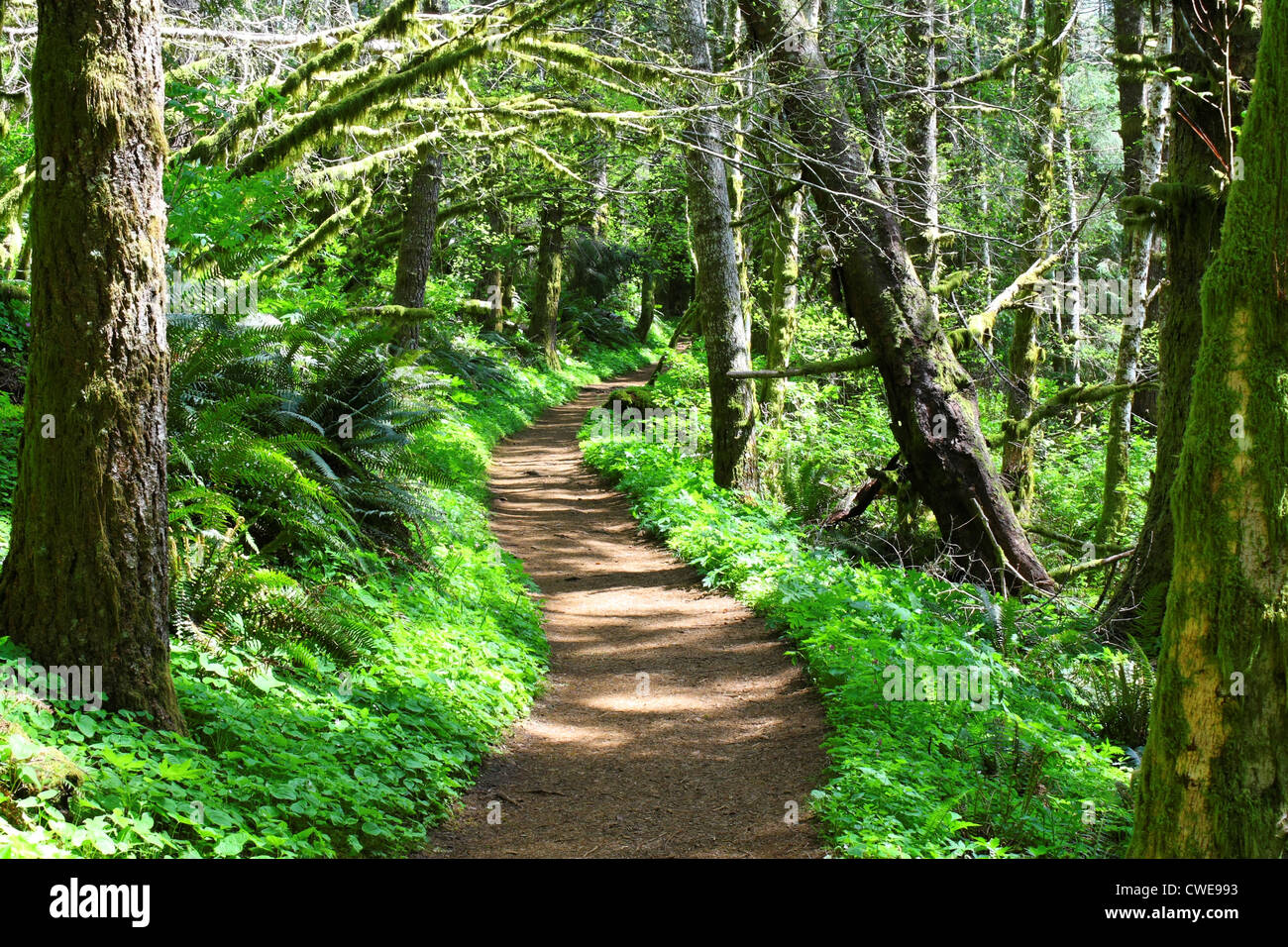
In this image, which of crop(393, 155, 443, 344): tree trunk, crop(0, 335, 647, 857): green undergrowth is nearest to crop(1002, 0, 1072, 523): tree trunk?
crop(0, 335, 647, 857): green undergrowth

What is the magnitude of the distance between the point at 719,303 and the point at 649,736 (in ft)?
23.0

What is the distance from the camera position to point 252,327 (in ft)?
23.3

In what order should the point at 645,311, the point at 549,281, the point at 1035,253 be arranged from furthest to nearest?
the point at 645,311, the point at 549,281, the point at 1035,253

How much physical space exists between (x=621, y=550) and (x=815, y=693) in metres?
4.91

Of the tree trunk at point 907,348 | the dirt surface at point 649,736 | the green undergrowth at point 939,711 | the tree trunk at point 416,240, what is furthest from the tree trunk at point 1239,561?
the tree trunk at point 416,240

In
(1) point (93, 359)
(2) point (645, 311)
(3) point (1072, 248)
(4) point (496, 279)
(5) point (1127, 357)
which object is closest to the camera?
(1) point (93, 359)

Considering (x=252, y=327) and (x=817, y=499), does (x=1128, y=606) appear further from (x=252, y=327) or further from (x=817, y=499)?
(x=252, y=327)

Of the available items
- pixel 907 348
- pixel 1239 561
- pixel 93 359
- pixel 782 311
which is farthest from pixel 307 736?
pixel 782 311

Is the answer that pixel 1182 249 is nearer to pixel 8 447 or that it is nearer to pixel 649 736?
pixel 649 736

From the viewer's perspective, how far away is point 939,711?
572 cm

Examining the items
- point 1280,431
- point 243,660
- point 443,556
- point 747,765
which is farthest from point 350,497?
point 1280,431

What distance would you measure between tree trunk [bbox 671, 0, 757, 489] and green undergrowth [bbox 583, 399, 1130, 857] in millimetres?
2160

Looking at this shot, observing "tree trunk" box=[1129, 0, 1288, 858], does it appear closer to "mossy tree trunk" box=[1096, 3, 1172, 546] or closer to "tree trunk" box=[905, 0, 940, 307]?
"tree trunk" box=[905, 0, 940, 307]
